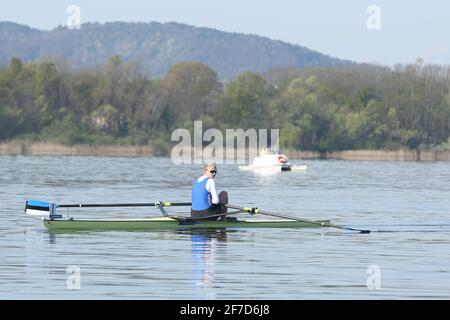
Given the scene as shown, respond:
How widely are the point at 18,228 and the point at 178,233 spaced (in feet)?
13.9

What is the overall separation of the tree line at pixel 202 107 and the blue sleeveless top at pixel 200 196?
289 feet

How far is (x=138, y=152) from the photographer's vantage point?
4518 inches

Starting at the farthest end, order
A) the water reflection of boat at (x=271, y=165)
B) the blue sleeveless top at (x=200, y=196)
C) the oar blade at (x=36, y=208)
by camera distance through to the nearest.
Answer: the water reflection of boat at (x=271, y=165)
the blue sleeveless top at (x=200, y=196)
the oar blade at (x=36, y=208)

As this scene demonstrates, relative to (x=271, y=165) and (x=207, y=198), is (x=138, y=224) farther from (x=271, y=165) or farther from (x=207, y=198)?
(x=271, y=165)

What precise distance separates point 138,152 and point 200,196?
291 feet

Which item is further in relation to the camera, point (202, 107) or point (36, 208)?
point (202, 107)

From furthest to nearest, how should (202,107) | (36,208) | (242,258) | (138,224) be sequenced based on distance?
1. (202,107)
2. (138,224)
3. (36,208)
4. (242,258)

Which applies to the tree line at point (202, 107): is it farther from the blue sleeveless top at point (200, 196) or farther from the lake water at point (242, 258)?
the blue sleeveless top at point (200, 196)

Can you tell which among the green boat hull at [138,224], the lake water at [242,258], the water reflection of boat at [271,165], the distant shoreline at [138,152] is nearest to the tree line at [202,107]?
the distant shoreline at [138,152]

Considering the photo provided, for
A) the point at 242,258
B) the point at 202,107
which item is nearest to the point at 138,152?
the point at 202,107

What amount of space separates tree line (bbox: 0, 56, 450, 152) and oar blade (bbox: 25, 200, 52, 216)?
87828mm

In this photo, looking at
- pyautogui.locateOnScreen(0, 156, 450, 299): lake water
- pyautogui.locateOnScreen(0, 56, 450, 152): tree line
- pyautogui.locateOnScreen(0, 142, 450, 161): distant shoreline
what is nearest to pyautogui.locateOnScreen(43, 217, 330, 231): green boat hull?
pyautogui.locateOnScreen(0, 156, 450, 299): lake water

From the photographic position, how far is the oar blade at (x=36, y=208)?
84.1ft
